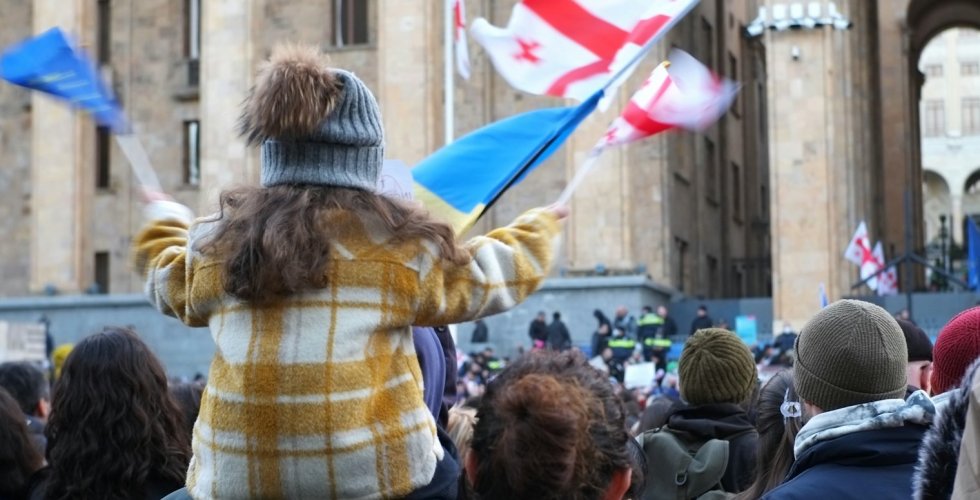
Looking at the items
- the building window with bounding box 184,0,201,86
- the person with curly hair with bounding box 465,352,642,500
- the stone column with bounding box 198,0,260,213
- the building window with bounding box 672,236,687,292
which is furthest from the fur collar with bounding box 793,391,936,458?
the building window with bounding box 184,0,201,86

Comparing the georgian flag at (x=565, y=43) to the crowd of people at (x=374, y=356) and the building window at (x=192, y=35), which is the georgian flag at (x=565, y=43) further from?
Result: the building window at (x=192, y=35)

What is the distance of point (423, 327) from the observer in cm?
406

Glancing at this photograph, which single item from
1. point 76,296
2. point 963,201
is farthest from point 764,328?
point 963,201

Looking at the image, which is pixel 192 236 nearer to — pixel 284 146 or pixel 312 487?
pixel 284 146

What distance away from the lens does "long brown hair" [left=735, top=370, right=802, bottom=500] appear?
4.56 m

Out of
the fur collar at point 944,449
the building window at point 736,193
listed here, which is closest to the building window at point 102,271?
the building window at point 736,193

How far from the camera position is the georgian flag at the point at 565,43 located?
24.2 ft

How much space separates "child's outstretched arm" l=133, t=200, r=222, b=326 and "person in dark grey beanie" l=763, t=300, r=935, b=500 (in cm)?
151

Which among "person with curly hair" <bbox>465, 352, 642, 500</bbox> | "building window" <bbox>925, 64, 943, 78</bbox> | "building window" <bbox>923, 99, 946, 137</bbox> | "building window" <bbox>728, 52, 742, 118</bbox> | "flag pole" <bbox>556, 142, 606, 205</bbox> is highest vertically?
"building window" <bbox>925, 64, 943, 78</bbox>

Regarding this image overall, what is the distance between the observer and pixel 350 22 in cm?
3556

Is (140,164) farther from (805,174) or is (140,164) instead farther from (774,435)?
(805,174)

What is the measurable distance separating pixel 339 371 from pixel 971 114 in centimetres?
8753

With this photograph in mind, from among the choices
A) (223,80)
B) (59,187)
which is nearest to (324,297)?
(223,80)

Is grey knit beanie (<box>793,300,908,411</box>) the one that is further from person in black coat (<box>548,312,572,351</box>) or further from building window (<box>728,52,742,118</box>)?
building window (<box>728,52,742,118</box>)
